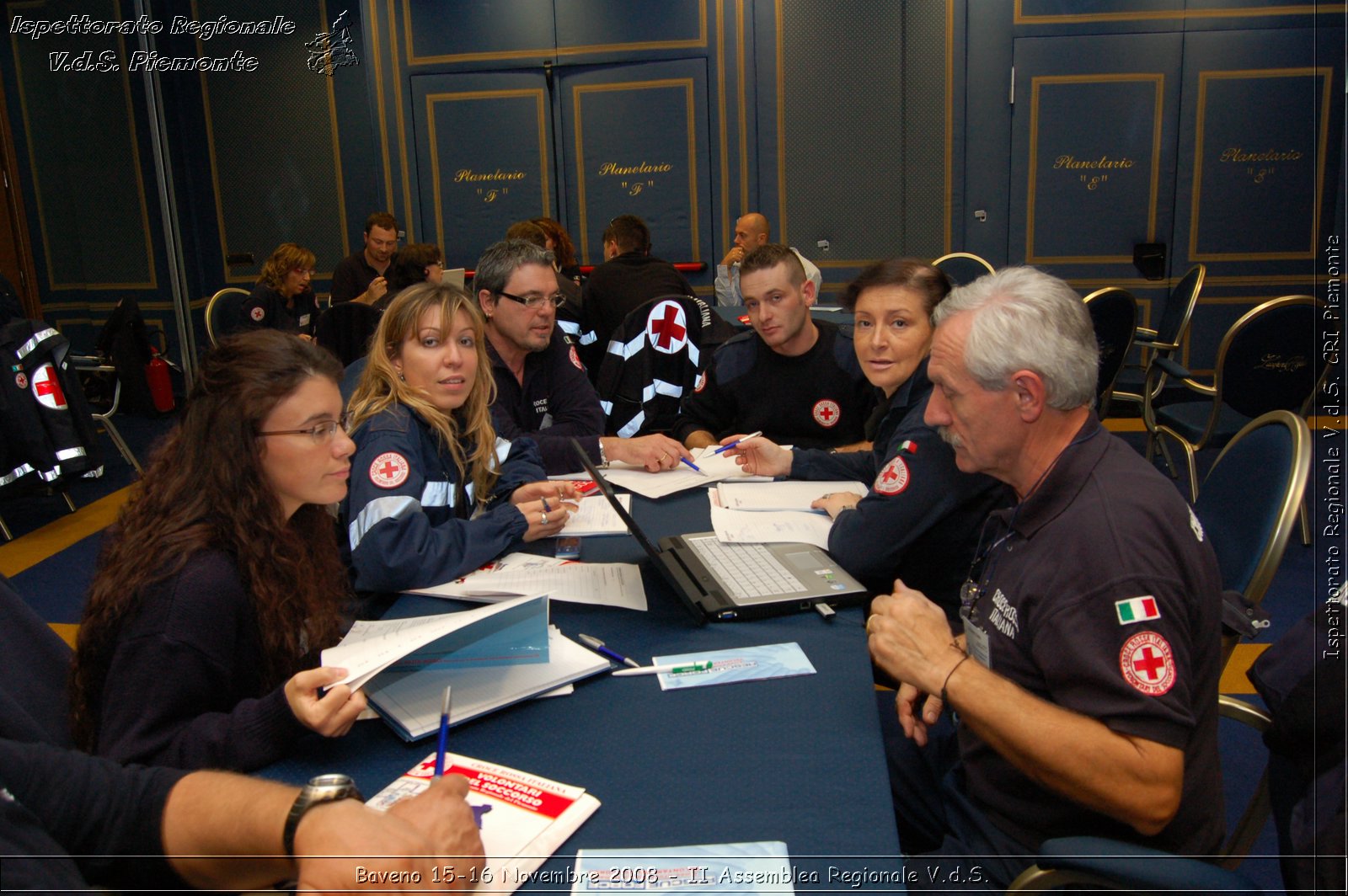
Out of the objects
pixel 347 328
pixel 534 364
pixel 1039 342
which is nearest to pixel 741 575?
pixel 1039 342

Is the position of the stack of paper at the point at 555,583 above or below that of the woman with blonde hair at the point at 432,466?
below

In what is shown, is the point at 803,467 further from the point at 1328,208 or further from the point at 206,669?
the point at 1328,208

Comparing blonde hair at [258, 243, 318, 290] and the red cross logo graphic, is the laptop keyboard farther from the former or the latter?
blonde hair at [258, 243, 318, 290]

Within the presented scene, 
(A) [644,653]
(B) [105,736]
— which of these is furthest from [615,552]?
(B) [105,736]

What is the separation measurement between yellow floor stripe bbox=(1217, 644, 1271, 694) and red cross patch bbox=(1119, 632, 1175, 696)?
1692 mm

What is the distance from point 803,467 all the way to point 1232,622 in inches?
46.8

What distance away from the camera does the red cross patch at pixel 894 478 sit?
1.77m

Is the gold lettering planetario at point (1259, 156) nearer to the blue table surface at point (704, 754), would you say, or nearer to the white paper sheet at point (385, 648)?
the blue table surface at point (704, 754)

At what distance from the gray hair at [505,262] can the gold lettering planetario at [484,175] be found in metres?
4.04

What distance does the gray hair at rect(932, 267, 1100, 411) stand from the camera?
1319 millimetres

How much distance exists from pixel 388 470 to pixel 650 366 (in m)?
1.92

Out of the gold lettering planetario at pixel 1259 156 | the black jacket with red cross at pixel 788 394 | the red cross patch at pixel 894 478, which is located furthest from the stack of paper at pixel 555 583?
the gold lettering planetario at pixel 1259 156

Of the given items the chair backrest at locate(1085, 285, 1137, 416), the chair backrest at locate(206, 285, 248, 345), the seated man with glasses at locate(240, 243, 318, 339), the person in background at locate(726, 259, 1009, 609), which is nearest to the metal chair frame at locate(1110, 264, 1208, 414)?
the chair backrest at locate(1085, 285, 1137, 416)

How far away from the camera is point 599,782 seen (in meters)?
1.14
